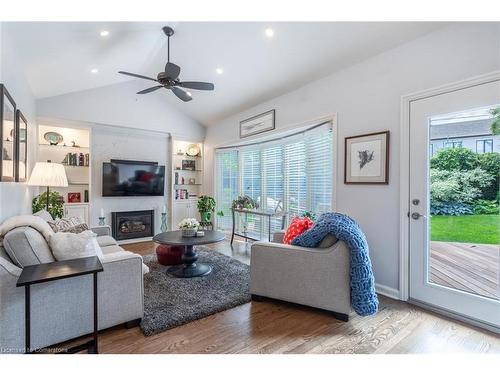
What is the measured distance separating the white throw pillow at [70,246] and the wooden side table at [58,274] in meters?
0.10

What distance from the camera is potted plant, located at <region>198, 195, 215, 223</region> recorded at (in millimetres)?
5641

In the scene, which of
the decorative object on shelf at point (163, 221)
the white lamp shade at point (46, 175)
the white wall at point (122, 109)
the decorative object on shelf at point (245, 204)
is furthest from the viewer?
the decorative object on shelf at point (163, 221)

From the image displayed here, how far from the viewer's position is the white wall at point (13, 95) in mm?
2230

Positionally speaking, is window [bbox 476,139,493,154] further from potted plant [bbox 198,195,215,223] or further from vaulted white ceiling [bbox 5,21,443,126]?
potted plant [bbox 198,195,215,223]

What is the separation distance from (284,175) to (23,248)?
142 inches

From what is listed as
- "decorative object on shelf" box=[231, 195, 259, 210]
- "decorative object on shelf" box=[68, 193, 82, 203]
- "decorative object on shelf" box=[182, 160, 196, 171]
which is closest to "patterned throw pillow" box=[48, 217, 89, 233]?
"decorative object on shelf" box=[68, 193, 82, 203]

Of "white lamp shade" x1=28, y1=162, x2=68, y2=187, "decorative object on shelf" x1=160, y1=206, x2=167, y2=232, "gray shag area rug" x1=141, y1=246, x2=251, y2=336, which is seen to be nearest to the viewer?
"gray shag area rug" x1=141, y1=246, x2=251, y2=336

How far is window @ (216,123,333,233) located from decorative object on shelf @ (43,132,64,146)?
3061 mm

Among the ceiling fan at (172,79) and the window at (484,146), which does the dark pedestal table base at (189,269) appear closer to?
the ceiling fan at (172,79)

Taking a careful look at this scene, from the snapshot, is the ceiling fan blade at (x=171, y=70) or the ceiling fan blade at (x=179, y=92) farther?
the ceiling fan blade at (x=179, y=92)

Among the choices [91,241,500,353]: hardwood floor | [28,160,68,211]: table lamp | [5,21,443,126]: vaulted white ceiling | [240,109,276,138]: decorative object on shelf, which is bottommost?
[91,241,500,353]: hardwood floor

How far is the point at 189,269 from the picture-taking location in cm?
324

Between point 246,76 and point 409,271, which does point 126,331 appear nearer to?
point 409,271

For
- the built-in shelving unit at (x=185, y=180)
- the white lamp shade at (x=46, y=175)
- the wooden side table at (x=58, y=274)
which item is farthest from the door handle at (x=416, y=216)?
the built-in shelving unit at (x=185, y=180)
